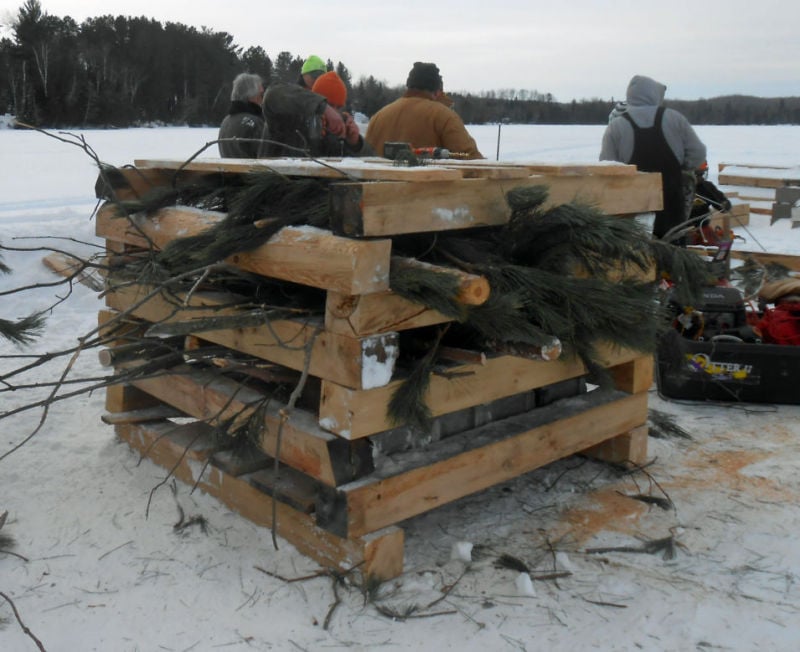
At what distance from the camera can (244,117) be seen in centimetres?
566

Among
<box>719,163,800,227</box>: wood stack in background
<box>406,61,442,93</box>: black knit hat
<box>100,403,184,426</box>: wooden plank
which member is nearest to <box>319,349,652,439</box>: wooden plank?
<box>100,403,184,426</box>: wooden plank

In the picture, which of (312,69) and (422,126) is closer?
(422,126)

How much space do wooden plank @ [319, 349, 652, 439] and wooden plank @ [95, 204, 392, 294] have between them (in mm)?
342

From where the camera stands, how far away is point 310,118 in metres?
4.91

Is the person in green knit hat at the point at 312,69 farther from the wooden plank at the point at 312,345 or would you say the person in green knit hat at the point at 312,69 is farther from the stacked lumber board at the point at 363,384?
the wooden plank at the point at 312,345

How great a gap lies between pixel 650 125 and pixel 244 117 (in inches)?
109

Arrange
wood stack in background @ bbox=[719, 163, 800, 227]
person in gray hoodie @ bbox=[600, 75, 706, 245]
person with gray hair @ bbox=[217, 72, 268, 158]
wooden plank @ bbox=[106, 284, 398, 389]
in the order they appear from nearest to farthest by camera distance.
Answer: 1. wooden plank @ bbox=[106, 284, 398, 389]
2. person with gray hair @ bbox=[217, 72, 268, 158]
3. person in gray hoodie @ bbox=[600, 75, 706, 245]
4. wood stack in background @ bbox=[719, 163, 800, 227]

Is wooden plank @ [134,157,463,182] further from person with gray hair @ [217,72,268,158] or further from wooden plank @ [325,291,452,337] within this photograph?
person with gray hair @ [217,72,268,158]

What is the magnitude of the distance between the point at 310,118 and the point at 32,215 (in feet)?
18.8

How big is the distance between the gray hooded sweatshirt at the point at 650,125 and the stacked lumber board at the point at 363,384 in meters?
2.54

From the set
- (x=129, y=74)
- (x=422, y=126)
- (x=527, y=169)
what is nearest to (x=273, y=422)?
(x=527, y=169)

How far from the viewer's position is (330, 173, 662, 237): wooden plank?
2518 mm

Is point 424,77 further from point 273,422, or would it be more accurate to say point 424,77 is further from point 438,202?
point 273,422

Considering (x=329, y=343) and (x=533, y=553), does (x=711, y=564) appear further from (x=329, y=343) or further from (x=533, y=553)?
(x=329, y=343)
